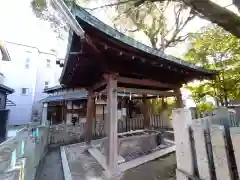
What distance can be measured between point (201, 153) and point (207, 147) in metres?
0.16

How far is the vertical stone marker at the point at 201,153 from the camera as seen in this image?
2287 mm

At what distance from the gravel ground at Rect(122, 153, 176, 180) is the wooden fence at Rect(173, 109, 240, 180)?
158 centimetres

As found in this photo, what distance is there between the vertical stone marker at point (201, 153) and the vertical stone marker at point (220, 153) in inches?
5.8

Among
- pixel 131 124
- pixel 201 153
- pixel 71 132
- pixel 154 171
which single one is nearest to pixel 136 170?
pixel 154 171

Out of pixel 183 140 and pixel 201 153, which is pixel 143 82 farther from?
pixel 201 153

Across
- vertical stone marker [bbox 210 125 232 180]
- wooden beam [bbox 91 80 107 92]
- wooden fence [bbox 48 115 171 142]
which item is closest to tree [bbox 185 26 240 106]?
wooden beam [bbox 91 80 107 92]

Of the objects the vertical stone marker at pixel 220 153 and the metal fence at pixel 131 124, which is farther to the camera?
the metal fence at pixel 131 124

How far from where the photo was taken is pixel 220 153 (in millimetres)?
2082

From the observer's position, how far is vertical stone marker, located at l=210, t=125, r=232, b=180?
2.01m

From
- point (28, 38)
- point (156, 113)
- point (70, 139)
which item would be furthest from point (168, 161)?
point (28, 38)

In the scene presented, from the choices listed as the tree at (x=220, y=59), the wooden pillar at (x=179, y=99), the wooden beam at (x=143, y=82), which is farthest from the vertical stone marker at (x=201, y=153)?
the tree at (x=220, y=59)

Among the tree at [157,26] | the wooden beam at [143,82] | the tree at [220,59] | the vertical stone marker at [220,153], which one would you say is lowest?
the vertical stone marker at [220,153]

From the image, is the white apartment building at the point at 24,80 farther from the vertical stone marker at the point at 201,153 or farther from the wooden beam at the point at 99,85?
the vertical stone marker at the point at 201,153

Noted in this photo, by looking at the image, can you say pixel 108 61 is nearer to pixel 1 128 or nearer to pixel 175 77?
pixel 175 77
